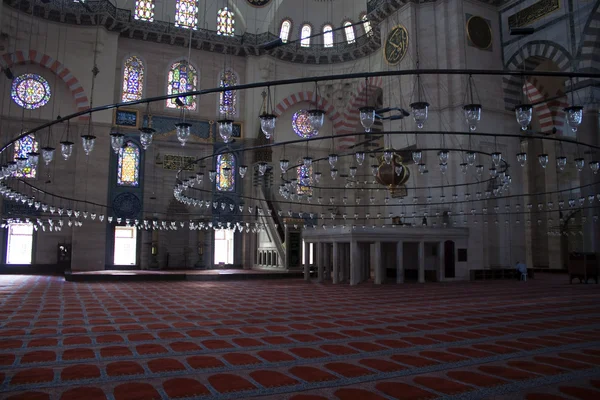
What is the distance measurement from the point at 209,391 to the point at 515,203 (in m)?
12.3

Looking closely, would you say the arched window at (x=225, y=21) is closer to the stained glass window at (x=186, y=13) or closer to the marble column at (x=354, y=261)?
the stained glass window at (x=186, y=13)

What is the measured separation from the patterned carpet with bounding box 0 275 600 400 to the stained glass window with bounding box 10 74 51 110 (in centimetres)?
932

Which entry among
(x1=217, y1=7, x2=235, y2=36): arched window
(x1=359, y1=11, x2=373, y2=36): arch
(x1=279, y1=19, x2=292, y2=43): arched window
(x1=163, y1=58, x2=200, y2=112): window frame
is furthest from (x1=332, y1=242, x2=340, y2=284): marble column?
(x1=217, y1=7, x2=235, y2=36): arched window

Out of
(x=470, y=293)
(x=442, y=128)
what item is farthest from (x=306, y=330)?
(x=442, y=128)

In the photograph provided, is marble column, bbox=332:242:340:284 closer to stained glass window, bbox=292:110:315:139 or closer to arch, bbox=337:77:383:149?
arch, bbox=337:77:383:149

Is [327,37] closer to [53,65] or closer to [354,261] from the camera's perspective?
[53,65]

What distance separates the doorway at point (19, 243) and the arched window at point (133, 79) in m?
4.96

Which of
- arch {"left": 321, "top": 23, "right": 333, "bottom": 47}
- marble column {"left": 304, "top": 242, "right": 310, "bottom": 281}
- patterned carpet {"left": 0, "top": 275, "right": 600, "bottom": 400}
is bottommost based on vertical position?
patterned carpet {"left": 0, "top": 275, "right": 600, "bottom": 400}

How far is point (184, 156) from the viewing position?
15727 mm

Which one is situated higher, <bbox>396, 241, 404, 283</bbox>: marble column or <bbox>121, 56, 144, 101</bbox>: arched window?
<bbox>121, 56, 144, 101</bbox>: arched window

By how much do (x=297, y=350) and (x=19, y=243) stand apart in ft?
42.7

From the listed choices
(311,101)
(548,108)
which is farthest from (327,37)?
(548,108)

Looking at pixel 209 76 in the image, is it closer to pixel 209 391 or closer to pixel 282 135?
pixel 282 135

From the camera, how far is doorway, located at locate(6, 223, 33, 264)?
13719 mm
